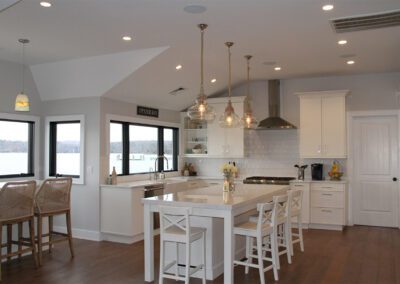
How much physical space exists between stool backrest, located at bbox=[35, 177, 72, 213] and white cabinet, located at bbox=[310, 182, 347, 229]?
442cm

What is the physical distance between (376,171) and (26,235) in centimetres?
623

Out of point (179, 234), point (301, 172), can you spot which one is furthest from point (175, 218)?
point (301, 172)

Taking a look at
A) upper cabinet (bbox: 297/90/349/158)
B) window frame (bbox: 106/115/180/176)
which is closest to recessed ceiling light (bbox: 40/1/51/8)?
window frame (bbox: 106/115/180/176)

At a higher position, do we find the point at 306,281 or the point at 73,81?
the point at 73,81

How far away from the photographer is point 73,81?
21.3 feet

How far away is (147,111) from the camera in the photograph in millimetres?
7430

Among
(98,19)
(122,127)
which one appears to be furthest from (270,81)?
(98,19)

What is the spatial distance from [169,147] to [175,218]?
172 inches

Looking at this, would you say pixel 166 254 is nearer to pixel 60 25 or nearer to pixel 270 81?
pixel 60 25

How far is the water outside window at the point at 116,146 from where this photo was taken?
685 centimetres

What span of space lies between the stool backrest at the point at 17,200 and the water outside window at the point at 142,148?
2567mm

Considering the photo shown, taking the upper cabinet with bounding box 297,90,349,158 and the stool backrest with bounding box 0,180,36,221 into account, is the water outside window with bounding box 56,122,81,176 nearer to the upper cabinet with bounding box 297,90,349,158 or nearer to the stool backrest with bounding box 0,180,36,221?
the stool backrest with bounding box 0,180,36,221

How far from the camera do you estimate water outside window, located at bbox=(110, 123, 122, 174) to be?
685 centimetres

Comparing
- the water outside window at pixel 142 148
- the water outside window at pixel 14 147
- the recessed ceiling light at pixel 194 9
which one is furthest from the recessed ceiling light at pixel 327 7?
the water outside window at pixel 14 147
